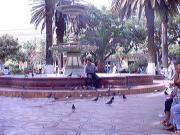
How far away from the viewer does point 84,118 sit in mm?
8484

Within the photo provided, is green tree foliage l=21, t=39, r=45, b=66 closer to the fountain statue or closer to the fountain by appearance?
the fountain statue

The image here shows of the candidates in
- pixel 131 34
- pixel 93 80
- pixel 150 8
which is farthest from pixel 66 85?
pixel 131 34

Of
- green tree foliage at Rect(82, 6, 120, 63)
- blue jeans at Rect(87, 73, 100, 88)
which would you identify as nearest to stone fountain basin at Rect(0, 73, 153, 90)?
blue jeans at Rect(87, 73, 100, 88)

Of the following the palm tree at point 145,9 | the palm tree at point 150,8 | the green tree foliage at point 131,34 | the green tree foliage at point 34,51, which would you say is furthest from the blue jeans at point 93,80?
the green tree foliage at point 34,51

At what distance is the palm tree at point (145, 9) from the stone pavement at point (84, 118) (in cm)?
1450

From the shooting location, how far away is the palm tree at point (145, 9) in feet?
85.0

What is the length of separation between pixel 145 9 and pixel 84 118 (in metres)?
18.8

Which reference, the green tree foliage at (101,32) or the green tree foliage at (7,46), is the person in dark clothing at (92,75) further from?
the green tree foliage at (7,46)

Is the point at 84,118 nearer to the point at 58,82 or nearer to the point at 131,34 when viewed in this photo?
the point at 58,82

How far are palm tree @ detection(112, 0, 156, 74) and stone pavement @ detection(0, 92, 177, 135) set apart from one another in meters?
14.5

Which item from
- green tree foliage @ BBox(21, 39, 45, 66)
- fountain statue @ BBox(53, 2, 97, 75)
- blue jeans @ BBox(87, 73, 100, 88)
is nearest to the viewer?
blue jeans @ BBox(87, 73, 100, 88)

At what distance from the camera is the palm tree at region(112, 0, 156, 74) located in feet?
85.0

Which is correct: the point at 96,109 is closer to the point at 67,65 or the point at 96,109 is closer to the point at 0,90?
the point at 0,90

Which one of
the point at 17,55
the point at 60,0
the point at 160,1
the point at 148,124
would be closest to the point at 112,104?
the point at 148,124
